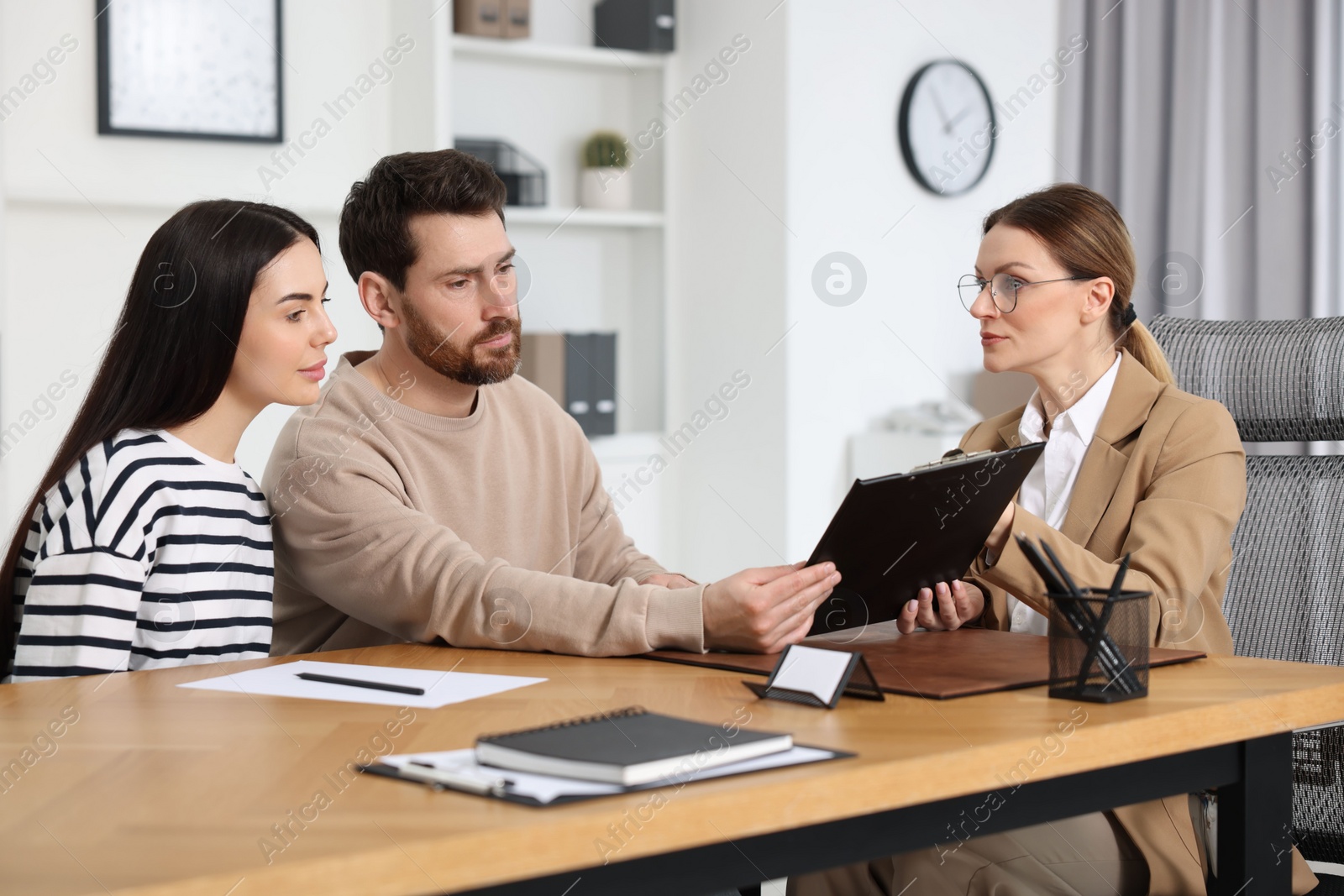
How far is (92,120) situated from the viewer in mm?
3346

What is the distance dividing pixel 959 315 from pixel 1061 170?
0.62m

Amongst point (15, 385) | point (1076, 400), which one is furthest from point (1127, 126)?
point (15, 385)

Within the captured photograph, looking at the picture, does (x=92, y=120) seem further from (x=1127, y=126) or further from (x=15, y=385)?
(x=1127, y=126)

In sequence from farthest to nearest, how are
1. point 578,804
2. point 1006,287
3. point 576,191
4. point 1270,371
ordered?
point 576,191, point 1270,371, point 1006,287, point 578,804

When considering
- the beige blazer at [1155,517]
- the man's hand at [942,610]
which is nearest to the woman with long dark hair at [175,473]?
the man's hand at [942,610]

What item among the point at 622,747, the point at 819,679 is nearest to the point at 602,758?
the point at 622,747

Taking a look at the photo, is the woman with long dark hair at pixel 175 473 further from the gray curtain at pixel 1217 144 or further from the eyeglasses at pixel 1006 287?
the gray curtain at pixel 1217 144

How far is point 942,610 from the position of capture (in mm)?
1484

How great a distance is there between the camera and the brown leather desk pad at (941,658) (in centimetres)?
112

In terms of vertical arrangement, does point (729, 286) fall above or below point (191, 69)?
below

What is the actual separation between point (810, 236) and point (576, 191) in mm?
829

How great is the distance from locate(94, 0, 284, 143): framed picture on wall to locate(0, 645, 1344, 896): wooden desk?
2559mm

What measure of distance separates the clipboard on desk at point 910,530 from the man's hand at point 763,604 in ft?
0.08

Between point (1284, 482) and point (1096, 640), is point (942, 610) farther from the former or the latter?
point (1284, 482)
